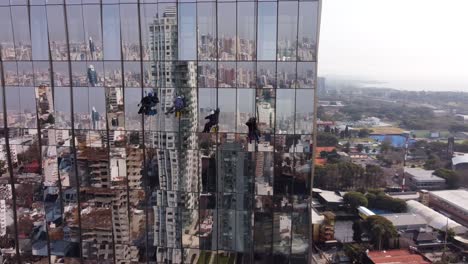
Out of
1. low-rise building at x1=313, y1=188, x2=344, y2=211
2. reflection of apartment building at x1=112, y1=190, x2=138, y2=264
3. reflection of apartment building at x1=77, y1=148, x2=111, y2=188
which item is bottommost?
low-rise building at x1=313, y1=188, x2=344, y2=211

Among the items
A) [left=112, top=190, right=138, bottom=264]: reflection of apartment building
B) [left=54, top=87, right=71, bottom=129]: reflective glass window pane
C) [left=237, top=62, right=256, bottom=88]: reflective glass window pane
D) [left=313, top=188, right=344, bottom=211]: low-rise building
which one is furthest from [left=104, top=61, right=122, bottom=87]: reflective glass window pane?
[left=313, top=188, right=344, bottom=211]: low-rise building

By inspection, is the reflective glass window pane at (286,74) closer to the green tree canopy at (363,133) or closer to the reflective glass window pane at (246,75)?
the reflective glass window pane at (246,75)

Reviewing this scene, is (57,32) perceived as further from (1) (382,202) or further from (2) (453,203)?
(2) (453,203)

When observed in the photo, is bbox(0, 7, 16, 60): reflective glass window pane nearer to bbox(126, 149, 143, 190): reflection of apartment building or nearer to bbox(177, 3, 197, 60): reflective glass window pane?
bbox(126, 149, 143, 190): reflection of apartment building

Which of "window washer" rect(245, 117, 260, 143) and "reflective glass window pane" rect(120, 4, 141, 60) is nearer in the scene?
"window washer" rect(245, 117, 260, 143)

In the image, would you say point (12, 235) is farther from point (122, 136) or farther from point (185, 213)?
point (185, 213)

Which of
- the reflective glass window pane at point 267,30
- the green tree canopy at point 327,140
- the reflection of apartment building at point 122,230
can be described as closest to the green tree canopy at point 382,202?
the green tree canopy at point 327,140

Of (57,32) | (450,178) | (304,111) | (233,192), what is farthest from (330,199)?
(57,32)
